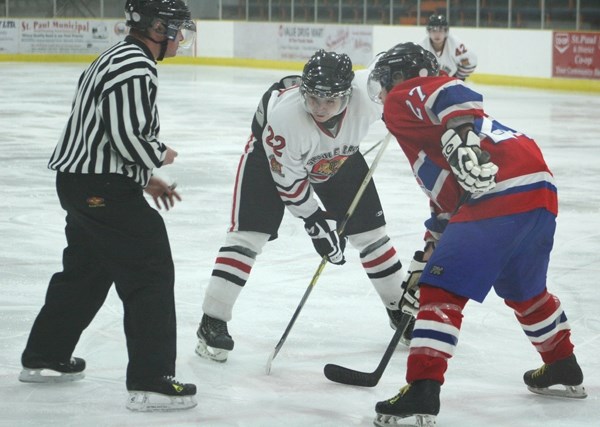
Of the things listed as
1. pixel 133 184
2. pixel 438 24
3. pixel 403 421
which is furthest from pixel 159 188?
pixel 438 24

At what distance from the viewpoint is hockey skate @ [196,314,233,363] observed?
345 centimetres

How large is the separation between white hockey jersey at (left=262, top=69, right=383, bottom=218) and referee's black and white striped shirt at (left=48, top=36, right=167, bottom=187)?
612mm

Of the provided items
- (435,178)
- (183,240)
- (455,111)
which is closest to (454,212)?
(435,178)

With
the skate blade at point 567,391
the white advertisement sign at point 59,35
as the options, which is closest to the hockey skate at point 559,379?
the skate blade at point 567,391

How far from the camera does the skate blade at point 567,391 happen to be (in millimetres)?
3080

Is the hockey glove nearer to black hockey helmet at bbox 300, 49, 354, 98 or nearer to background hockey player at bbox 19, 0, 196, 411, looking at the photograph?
Result: black hockey helmet at bbox 300, 49, 354, 98

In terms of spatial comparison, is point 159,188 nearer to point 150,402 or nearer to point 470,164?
point 150,402

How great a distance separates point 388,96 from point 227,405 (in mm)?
927

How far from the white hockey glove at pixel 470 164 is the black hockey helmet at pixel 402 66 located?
0.34 meters

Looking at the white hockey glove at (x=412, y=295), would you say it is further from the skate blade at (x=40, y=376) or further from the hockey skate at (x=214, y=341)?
the skate blade at (x=40, y=376)

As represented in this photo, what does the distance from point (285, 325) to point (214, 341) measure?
18.3 inches

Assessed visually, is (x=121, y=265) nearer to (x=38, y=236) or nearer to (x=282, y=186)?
(x=282, y=186)

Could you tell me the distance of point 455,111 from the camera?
271cm

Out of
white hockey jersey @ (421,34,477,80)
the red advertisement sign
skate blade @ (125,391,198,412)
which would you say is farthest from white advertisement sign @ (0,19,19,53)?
skate blade @ (125,391,198,412)
